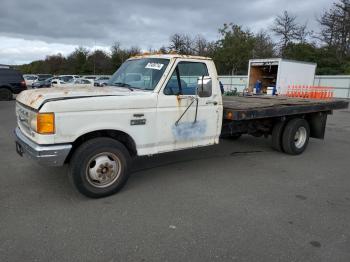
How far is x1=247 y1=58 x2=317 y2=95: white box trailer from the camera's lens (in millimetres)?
20062

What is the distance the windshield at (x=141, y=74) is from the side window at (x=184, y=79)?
202 mm

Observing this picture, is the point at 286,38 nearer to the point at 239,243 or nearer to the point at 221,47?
the point at 221,47

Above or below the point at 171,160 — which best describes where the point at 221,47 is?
above

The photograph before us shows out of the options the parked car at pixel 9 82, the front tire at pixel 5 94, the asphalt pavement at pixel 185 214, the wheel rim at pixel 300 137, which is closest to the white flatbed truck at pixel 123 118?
the asphalt pavement at pixel 185 214

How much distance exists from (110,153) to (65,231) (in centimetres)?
124

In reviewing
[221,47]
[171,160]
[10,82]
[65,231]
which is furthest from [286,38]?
[65,231]

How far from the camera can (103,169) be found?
457 centimetres

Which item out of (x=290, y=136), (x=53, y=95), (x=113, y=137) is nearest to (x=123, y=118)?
(x=113, y=137)

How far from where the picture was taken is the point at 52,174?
554cm

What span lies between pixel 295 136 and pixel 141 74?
416 cm

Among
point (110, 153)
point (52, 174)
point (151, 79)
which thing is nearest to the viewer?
point (110, 153)

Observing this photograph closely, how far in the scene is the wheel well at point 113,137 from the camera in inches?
176

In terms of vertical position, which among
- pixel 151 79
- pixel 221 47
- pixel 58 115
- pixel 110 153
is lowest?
pixel 110 153

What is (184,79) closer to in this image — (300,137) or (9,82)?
(300,137)
